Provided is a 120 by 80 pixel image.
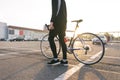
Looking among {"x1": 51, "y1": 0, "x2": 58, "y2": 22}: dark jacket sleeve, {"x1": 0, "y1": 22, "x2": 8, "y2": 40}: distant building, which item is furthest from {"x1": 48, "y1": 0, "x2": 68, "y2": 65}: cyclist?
{"x1": 0, "y1": 22, "x2": 8, "y2": 40}: distant building

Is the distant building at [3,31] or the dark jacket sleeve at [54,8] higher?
the distant building at [3,31]

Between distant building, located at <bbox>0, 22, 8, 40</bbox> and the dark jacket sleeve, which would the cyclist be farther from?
distant building, located at <bbox>0, 22, 8, 40</bbox>

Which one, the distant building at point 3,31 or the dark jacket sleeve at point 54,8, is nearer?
the dark jacket sleeve at point 54,8

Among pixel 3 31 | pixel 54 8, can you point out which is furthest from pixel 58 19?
pixel 3 31

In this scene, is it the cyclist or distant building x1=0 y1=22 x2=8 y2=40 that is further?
distant building x1=0 y1=22 x2=8 y2=40

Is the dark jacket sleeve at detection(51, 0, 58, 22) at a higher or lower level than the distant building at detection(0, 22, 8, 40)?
lower

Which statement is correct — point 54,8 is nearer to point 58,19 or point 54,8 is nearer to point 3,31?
point 58,19

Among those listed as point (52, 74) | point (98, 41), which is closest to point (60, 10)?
point (98, 41)

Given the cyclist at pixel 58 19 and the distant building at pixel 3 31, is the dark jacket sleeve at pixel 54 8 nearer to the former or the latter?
the cyclist at pixel 58 19

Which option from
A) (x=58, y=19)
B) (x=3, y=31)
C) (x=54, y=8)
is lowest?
(x=58, y=19)

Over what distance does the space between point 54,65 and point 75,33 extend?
4.03 feet

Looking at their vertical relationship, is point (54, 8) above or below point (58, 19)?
above

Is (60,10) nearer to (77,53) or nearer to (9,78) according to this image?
(77,53)

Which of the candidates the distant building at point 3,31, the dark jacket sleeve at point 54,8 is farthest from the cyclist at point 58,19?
the distant building at point 3,31
